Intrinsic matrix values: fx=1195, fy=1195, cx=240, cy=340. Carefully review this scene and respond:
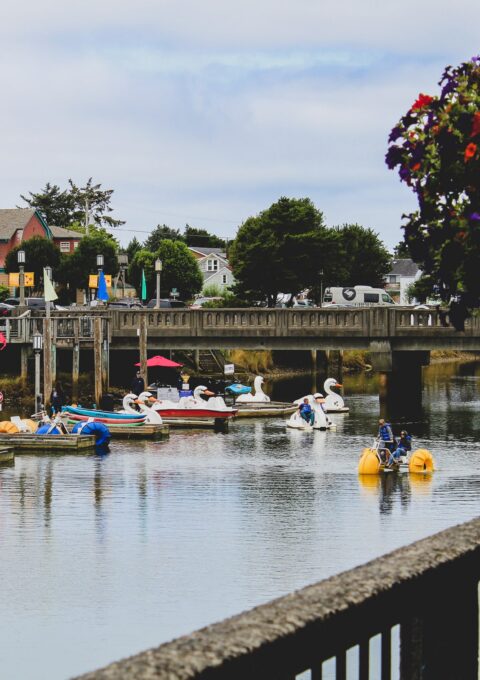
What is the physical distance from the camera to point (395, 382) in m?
61.8

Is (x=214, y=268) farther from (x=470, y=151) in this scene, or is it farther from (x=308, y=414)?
(x=470, y=151)

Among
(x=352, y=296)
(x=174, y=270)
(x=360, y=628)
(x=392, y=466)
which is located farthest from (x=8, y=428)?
(x=174, y=270)

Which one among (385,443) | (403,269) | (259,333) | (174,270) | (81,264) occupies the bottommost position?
(385,443)

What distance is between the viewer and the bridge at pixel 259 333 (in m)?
59.9

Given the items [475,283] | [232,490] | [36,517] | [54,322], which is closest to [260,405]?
[54,322]

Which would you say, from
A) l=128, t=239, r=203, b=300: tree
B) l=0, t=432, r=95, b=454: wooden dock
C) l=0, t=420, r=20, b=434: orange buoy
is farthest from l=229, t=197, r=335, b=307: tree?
l=0, t=432, r=95, b=454: wooden dock

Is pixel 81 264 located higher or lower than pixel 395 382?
higher

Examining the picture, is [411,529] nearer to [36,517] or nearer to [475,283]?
[36,517]

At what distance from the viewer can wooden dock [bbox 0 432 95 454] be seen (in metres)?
44.7

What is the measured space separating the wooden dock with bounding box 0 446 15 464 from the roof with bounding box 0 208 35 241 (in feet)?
254

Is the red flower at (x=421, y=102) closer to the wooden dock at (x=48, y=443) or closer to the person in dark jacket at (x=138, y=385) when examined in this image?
the wooden dock at (x=48, y=443)

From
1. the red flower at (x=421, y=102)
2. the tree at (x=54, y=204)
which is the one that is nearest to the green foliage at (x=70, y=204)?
the tree at (x=54, y=204)

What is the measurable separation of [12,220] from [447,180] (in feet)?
372

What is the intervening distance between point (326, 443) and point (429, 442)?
4.20 m
